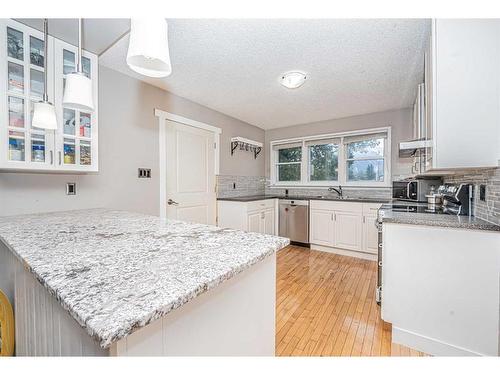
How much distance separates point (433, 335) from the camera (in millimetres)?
1429

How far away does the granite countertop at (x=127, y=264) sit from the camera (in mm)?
453

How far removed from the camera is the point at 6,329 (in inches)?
49.8

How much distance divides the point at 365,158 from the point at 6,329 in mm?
4201

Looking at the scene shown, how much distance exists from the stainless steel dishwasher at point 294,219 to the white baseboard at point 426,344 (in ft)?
6.87

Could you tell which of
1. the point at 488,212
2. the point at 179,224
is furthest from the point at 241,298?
the point at 488,212

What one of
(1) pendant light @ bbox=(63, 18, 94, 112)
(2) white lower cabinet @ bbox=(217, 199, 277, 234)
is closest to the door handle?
(2) white lower cabinet @ bbox=(217, 199, 277, 234)

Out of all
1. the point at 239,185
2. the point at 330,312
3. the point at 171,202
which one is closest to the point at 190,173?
the point at 171,202

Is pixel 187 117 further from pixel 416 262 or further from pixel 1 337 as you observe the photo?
pixel 416 262

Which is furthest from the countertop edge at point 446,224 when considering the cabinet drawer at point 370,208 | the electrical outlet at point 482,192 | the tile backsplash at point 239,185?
the tile backsplash at point 239,185

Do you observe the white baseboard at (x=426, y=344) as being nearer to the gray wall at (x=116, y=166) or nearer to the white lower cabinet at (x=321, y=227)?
the white lower cabinet at (x=321, y=227)

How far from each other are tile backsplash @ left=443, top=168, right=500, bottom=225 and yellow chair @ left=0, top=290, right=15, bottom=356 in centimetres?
280

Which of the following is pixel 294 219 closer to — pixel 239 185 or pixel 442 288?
pixel 239 185

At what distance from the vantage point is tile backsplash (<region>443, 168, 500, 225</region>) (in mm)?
1319
